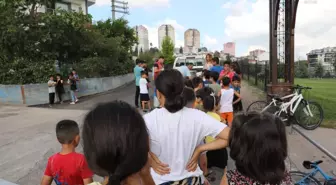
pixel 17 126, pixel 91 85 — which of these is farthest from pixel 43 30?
pixel 17 126

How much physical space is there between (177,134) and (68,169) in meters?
0.99

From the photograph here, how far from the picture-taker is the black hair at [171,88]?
190 cm

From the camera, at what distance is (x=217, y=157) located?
3557 millimetres

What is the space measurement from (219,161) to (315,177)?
3.82ft

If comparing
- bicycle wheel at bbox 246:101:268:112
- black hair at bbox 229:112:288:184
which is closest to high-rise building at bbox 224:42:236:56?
bicycle wheel at bbox 246:101:268:112

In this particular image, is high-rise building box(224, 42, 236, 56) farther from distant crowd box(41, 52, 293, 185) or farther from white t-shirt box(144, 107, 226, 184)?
white t-shirt box(144, 107, 226, 184)

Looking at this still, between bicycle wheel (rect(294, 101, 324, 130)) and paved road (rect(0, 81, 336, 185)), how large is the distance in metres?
0.22

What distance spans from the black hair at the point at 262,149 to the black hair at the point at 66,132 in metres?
1.45

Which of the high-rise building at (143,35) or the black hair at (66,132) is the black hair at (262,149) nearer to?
the black hair at (66,132)

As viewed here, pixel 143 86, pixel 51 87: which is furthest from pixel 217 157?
pixel 51 87

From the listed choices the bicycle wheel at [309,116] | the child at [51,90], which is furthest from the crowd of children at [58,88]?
the bicycle wheel at [309,116]

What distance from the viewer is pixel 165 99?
6.35ft

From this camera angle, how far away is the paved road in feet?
15.4

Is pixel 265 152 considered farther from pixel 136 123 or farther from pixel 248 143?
pixel 136 123
